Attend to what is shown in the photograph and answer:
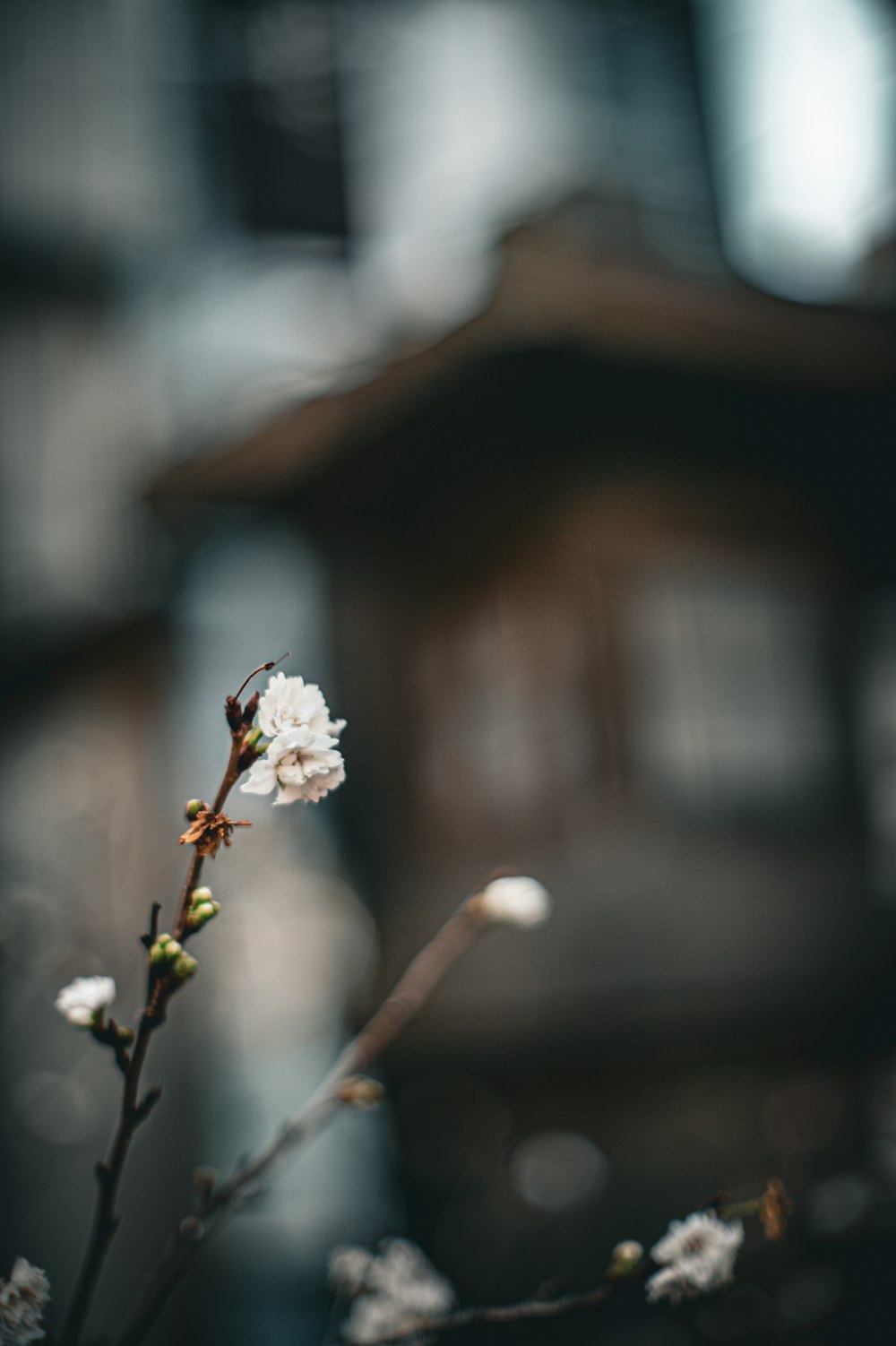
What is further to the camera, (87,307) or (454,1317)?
(87,307)

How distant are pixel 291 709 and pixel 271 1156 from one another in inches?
A: 13.6

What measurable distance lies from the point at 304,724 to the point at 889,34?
347cm

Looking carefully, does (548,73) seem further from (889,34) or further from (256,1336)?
(256,1336)

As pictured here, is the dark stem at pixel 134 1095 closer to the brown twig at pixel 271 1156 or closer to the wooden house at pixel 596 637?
the brown twig at pixel 271 1156

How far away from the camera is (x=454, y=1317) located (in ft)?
2.14

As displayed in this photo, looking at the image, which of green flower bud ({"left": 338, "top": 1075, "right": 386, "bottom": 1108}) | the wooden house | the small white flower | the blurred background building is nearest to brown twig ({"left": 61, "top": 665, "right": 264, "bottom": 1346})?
green flower bud ({"left": 338, "top": 1075, "right": 386, "bottom": 1108})

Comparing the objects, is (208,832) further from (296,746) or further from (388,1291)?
(388,1291)

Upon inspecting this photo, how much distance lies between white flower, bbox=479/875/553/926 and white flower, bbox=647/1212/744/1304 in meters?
0.24

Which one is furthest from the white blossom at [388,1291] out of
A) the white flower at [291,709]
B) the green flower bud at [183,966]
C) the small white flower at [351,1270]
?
the white flower at [291,709]

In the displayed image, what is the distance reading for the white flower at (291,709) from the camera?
1.74 feet

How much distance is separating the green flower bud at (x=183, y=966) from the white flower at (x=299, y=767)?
0.10 metres

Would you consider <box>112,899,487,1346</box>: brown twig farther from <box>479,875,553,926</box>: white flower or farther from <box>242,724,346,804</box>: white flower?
<box>242,724,346,804</box>: white flower

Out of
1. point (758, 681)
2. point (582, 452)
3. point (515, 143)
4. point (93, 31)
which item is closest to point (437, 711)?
point (582, 452)

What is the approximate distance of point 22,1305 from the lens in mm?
526
